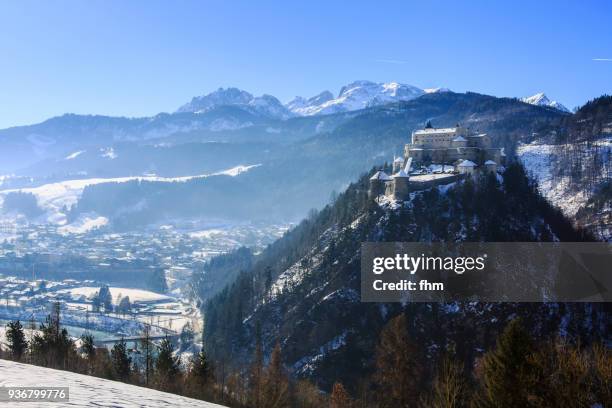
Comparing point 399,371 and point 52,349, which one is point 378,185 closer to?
point 399,371

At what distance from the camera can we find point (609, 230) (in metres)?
152

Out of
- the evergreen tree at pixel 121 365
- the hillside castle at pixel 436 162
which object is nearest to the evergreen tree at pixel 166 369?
the evergreen tree at pixel 121 365

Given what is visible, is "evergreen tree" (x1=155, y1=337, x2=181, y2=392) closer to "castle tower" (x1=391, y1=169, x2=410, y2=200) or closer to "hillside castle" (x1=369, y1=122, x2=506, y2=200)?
"castle tower" (x1=391, y1=169, x2=410, y2=200)

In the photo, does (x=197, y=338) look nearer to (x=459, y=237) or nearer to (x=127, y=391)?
(x=459, y=237)

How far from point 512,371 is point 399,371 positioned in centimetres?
2480

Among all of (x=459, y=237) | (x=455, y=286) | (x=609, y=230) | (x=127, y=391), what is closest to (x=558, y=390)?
(x=127, y=391)

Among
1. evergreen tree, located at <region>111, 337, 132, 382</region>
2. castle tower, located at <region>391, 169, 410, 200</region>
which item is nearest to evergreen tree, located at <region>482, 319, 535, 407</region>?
evergreen tree, located at <region>111, 337, 132, 382</region>

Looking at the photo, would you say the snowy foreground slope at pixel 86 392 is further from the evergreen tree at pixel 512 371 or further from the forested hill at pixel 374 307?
the forested hill at pixel 374 307

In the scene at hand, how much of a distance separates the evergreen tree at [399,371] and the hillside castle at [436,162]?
7232 centimetres

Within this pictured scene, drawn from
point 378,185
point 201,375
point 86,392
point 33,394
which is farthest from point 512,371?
point 378,185

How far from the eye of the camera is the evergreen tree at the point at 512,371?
35.5 metres

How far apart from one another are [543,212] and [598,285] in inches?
922

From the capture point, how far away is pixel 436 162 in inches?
5787

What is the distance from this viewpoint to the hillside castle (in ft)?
440
